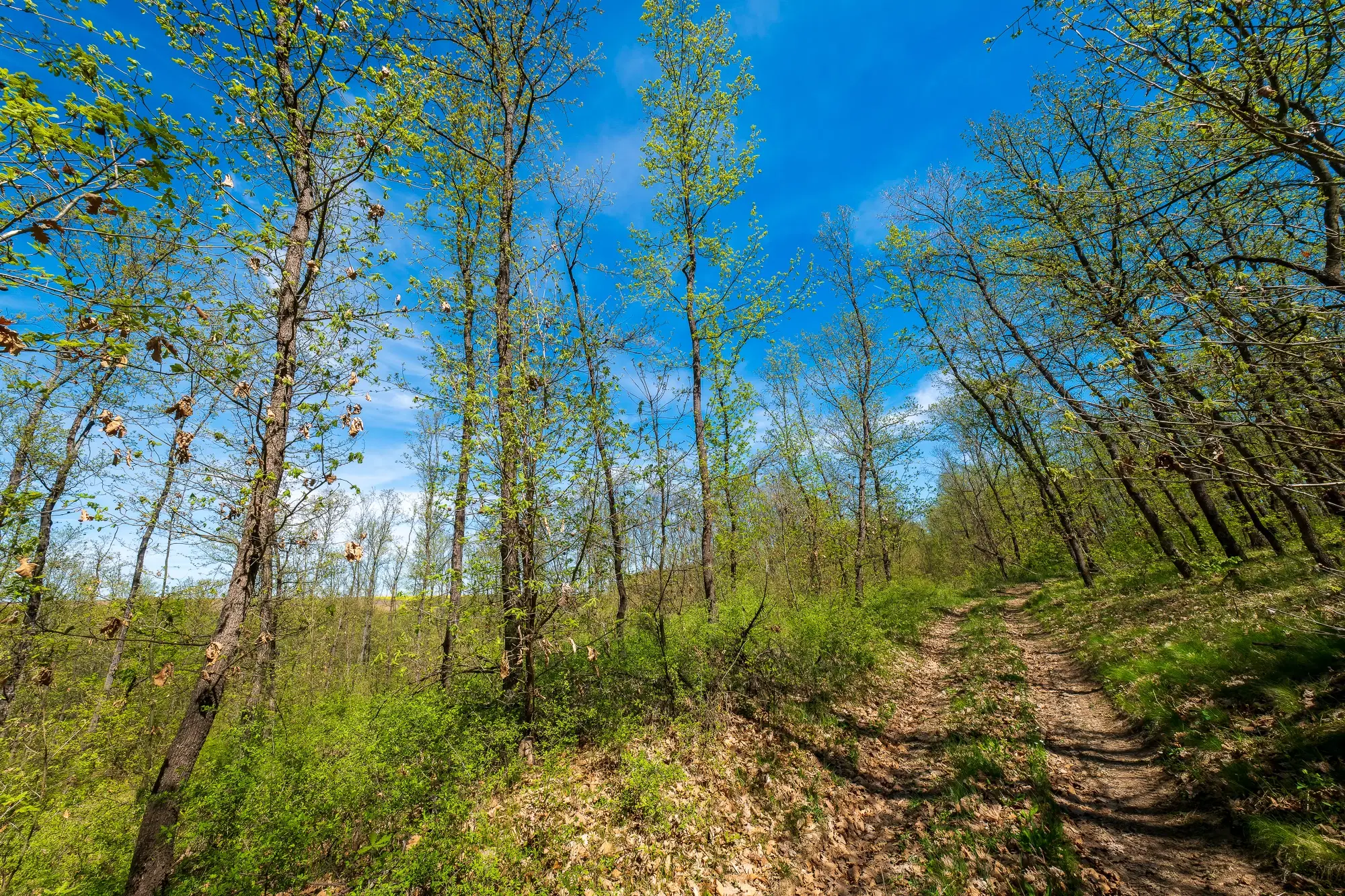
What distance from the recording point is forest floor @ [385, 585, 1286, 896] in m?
4.17

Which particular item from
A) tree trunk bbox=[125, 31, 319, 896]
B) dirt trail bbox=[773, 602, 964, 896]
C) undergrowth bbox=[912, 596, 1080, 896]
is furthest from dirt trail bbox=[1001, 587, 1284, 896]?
tree trunk bbox=[125, 31, 319, 896]

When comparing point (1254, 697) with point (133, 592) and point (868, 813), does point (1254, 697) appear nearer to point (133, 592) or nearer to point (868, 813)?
point (868, 813)

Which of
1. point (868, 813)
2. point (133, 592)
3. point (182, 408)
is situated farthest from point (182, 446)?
point (133, 592)

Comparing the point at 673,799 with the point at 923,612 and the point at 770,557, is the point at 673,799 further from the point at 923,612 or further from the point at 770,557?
the point at 923,612

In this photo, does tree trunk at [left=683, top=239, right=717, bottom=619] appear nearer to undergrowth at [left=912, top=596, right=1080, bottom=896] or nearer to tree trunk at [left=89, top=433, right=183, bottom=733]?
undergrowth at [left=912, top=596, right=1080, bottom=896]

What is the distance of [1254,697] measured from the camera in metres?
5.13

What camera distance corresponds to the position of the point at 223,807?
16.5 feet

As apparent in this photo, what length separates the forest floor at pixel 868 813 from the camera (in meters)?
4.17

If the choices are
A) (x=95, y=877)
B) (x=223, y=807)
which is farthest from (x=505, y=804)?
(x=95, y=877)

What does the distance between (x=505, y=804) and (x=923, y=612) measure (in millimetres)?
14976

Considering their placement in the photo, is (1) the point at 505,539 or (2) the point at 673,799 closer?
(2) the point at 673,799

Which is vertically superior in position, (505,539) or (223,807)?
(505,539)

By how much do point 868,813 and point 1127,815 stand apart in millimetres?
2606

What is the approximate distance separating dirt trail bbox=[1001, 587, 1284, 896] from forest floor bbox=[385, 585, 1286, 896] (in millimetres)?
17
